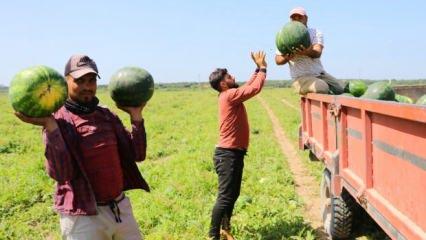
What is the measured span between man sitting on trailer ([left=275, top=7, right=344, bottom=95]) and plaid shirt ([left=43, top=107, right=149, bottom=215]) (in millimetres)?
3371

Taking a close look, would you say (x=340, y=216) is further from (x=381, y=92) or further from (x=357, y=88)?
(x=357, y=88)

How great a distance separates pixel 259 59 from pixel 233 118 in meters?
0.73

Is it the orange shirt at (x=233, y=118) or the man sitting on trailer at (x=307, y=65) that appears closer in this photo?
the orange shirt at (x=233, y=118)

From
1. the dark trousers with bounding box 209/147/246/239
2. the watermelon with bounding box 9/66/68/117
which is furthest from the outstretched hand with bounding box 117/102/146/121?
the dark trousers with bounding box 209/147/246/239

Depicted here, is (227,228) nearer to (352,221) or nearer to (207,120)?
(352,221)

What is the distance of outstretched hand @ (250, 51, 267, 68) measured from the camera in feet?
18.6

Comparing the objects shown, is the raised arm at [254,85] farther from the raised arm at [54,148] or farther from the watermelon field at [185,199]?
the raised arm at [54,148]

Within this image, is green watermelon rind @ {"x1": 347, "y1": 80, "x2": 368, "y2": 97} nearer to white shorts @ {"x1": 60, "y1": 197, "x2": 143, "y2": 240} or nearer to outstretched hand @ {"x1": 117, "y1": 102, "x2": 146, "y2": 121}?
outstretched hand @ {"x1": 117, "y1": 102, "x2": 146, "y2": 121}

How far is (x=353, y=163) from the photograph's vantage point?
4426 mm

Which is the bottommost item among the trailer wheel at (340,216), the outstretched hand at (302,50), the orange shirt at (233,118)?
the trailer wheel at (340,216)

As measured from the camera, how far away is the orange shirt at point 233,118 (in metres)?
5.63

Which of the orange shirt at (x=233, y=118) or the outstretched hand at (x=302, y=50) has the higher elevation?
the outstretched hand at (x=302, y=50)

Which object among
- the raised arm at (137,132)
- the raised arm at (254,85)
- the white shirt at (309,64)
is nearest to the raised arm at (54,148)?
the raised arm at (137,132)

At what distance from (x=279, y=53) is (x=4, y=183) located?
18.9 feet
